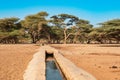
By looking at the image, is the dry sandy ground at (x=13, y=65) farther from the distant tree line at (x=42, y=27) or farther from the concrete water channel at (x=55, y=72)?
the distant tree line at (x=42, y=27)

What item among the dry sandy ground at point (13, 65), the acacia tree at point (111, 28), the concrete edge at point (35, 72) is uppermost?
the acacia tree at point (111, 28)

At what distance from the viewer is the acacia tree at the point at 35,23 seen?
227 ft

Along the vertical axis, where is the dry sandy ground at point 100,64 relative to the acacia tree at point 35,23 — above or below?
below

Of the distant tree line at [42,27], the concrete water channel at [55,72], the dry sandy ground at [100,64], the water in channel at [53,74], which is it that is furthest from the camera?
the distant tree line at [42,27]

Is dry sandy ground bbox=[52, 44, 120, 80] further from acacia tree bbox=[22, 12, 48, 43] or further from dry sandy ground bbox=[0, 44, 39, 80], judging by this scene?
acacia tree bbox=[22, 12, 48, 43]

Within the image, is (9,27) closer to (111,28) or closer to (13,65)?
(111,28)

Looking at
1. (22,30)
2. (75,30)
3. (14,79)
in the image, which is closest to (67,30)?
(75,30)

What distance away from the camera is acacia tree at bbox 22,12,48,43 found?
69062 mm

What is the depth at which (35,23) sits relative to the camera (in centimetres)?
6925

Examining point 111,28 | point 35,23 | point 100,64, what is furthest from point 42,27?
point 100,64

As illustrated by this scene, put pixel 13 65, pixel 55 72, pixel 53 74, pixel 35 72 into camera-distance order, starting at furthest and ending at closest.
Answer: pixel 13 65 < pixel 55 72 < pixel 53 74 < pixel 35 72

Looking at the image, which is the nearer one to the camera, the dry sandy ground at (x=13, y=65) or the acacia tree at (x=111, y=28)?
the dry sandy ground at (x=13, y=65)

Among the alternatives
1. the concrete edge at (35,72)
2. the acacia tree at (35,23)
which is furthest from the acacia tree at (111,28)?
the concrete edge at (35,72)

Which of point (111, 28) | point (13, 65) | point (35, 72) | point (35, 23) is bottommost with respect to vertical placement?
point (13, 65)
